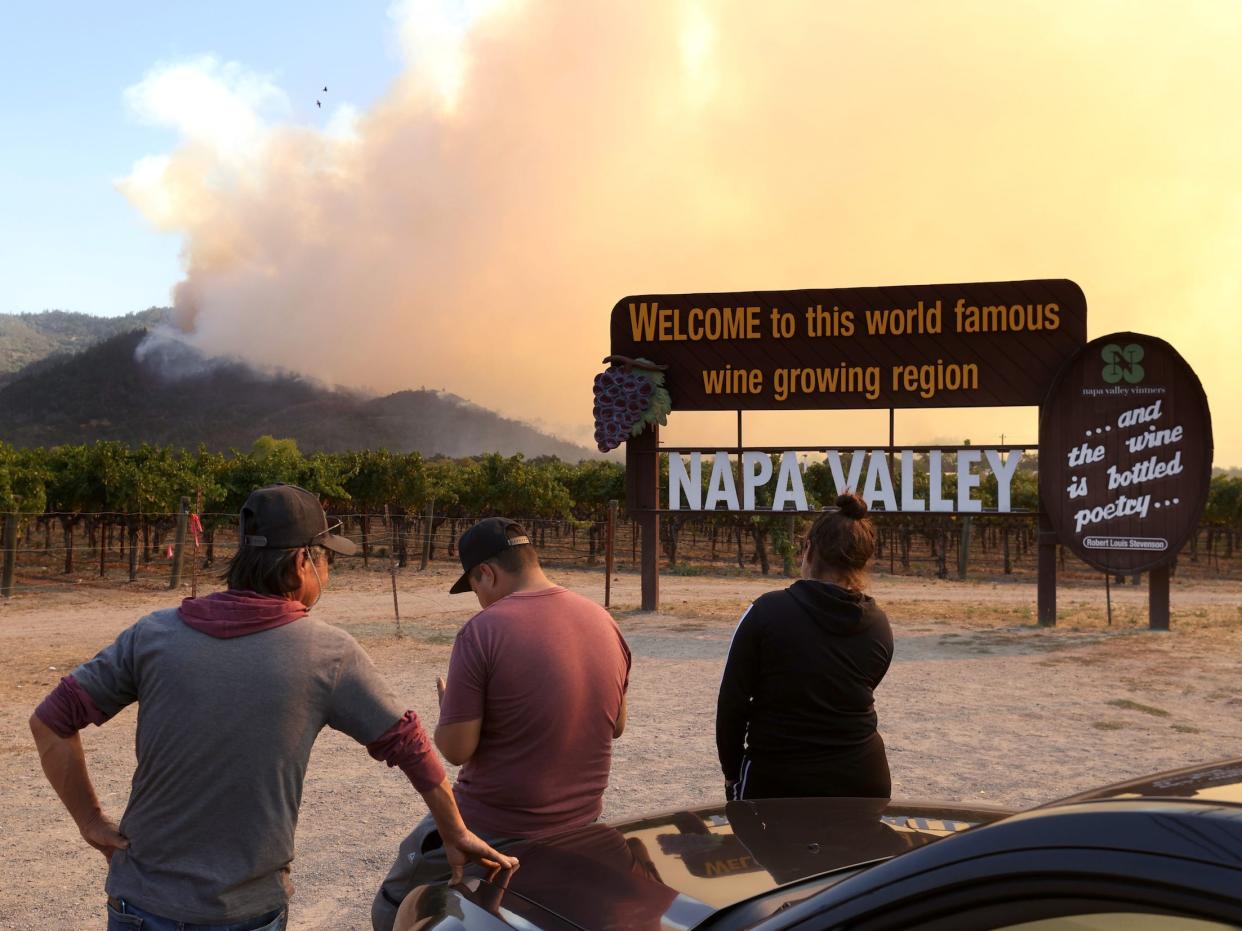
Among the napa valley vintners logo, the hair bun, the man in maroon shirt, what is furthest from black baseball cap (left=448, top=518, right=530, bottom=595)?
the napa valley vintners logo

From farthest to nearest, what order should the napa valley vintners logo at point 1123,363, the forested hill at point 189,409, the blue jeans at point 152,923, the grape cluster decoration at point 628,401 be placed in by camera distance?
1. the forested hill at point 189,409
2. the grape cluster decoration at point 628,401
3. the napa valley vintners logo at point 1123,363
4. the blue jeans at point 152,923

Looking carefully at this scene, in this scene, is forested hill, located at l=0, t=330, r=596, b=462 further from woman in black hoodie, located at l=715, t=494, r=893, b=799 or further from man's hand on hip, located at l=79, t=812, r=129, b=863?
man's hand on hip, located at l=79, t=812, r=129, b=863

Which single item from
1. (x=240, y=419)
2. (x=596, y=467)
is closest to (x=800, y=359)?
(x=596, y=467)

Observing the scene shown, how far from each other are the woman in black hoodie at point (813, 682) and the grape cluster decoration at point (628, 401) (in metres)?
11.8

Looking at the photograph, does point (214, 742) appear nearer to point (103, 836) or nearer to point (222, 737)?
point (222, 737)

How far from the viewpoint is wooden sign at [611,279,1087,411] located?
1420cm

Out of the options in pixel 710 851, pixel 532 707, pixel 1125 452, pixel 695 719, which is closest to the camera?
pixel 710 851

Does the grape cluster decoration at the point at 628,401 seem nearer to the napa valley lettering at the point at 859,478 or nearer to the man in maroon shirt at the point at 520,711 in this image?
the napa valley lettering at the point at 859,478

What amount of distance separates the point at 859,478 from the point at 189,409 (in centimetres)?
13462

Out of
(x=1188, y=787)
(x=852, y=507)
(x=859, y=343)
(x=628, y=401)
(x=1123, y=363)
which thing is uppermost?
(x=859, y=343)

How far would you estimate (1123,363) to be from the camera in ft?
44.8

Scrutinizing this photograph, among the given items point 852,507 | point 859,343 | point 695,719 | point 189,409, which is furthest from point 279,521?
point 189,409

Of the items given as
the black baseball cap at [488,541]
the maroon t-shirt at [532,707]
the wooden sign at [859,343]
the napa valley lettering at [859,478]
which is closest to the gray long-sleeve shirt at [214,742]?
the maroon t-shirt at [532,707]

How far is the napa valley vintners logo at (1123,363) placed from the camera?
13570 millimetres
